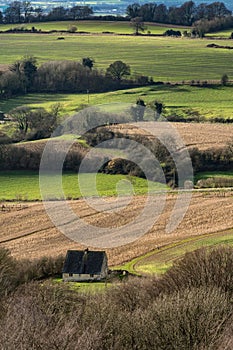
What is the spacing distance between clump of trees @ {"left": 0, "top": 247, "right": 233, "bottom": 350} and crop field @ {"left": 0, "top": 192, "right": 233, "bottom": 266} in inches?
346

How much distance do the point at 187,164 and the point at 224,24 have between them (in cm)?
6266

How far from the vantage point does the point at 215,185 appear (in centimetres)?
4422

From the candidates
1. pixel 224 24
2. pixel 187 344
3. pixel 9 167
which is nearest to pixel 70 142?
pixel 9 167

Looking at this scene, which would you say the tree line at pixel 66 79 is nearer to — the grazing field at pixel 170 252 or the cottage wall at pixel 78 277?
the grazing field at pixel 170 252

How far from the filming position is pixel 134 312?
63.8 feet

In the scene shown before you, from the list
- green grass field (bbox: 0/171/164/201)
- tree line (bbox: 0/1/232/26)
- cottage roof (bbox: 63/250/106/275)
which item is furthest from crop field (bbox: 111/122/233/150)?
tree line (bbox: 0/1/232/26)

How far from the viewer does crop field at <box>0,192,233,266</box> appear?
3284 cm

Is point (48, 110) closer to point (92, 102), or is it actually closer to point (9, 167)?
point (92, 102)

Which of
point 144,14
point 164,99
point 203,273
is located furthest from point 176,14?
point 203,273

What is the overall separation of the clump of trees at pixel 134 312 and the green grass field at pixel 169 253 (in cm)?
489

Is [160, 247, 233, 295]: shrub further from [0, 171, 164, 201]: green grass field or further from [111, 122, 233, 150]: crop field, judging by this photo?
[111, 122, 233, 150]: crop field

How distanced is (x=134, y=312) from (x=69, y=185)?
25643mm

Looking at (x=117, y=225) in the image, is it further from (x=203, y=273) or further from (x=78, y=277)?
(x=203, y=273)

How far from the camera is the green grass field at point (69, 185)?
4294 cm
